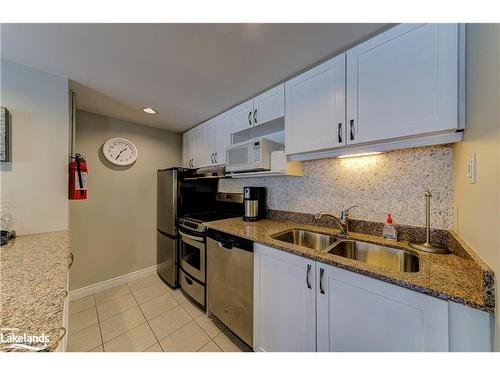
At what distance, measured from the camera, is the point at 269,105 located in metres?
1.70

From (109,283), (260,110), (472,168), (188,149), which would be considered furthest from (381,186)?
(109,283)

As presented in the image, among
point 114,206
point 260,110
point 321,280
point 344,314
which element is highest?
point 260,110

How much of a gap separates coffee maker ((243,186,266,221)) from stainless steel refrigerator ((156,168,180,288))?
934 millimetres

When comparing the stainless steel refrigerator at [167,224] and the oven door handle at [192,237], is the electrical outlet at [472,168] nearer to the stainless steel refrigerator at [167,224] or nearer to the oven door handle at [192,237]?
the oven door handle at [192,237]

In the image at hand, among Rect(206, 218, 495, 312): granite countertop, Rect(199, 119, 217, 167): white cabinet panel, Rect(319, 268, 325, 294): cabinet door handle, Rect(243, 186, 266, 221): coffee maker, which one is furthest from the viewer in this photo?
Rect(199, 119, 217, 167): white cabinet panel

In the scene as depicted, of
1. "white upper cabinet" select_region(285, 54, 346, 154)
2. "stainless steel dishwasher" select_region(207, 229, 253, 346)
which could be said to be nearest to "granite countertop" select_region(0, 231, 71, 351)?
"stainless steel dishwasher" select_region(207, 229, 253, 346)

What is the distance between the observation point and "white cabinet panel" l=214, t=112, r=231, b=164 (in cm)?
212

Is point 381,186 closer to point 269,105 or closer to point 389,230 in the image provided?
point 389,230

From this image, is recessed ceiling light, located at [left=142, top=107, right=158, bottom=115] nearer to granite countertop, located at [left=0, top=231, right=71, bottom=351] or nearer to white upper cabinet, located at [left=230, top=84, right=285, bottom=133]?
Answer: white upper cabinet, located at [left=230, top=84, right=285, bottom=133]

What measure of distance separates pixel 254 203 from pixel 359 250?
104 centimetres

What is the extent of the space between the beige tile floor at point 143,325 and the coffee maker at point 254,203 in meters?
1.07

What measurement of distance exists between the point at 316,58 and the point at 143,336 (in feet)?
8.61

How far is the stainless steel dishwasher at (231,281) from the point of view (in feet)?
4.62

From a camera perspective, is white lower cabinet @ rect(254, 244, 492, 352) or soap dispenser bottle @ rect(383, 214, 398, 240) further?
soap dispenser bottle @ rect(383, 214, 398, 240)
